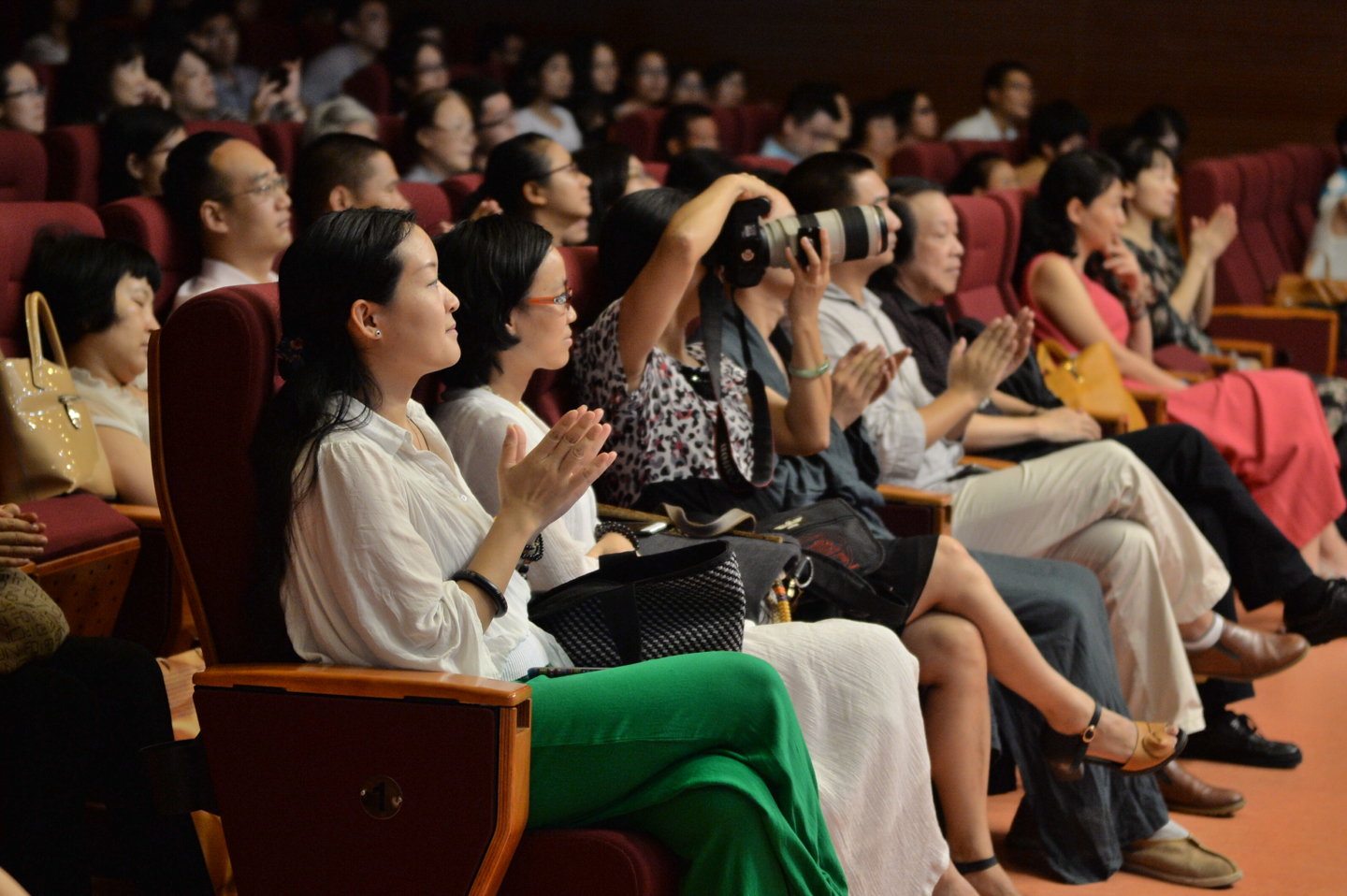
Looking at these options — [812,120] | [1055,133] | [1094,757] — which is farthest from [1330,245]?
[1094,757]

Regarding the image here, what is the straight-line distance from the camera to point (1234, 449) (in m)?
3.05

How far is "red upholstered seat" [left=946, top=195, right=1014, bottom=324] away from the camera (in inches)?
125

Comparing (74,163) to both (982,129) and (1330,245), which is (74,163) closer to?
(1330,245)

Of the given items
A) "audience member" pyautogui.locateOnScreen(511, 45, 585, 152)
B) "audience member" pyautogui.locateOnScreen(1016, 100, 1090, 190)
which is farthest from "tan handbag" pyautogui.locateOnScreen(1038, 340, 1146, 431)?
"audience member" pyautogui.locateOnScreen(511, 45, 585, 152)

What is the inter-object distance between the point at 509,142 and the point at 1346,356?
2802mm

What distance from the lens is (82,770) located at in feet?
4.93

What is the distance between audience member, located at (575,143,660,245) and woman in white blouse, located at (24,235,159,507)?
0.99 meters

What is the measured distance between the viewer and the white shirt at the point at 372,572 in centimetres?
130

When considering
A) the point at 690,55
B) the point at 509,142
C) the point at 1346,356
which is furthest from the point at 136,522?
the point at 690,55

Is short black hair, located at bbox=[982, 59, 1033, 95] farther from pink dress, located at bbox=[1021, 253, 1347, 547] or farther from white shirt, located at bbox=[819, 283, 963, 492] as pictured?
white shirt, located at bbox=[819, 283, 963, 492]

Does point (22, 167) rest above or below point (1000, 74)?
above

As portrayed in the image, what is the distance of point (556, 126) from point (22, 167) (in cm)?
253

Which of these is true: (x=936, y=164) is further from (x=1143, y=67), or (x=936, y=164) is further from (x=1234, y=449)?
(x=1143, y=67)

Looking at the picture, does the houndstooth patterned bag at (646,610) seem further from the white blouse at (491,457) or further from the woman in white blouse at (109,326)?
the woman in white blouse at (109,326)
